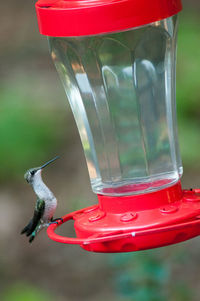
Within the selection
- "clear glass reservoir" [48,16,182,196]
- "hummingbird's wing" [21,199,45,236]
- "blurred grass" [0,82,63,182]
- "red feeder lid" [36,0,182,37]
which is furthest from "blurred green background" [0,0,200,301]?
"red feeder lid" [36,0,182,37]

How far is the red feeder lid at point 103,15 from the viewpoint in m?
2.18

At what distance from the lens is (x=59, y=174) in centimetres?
594

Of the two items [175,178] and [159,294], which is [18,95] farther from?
[175,178]

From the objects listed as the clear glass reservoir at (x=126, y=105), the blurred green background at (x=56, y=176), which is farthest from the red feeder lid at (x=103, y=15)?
the blurred green background at (x=56, y=176)

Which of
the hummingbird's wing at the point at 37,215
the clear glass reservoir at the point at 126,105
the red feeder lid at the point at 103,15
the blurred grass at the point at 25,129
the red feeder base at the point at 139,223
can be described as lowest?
the blurred grass at the point at 25,129

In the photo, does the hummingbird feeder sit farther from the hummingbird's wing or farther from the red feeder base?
the hummingbird's wing

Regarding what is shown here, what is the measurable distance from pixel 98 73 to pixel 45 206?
2.30 ft

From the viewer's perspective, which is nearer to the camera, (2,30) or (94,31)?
(94,31)

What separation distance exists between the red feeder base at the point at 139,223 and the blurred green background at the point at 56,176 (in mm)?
1979

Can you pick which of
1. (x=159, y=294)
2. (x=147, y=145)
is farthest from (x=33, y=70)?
(x=147, y=145)

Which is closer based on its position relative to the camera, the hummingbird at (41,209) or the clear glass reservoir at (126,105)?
the clear glass reservoir at (126,105)

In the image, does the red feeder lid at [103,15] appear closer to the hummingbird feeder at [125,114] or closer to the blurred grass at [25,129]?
the hummingbird feeder at [125,114]

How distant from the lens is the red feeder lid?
7.14 feet

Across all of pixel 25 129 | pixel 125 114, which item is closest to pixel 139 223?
pixel 125 114
